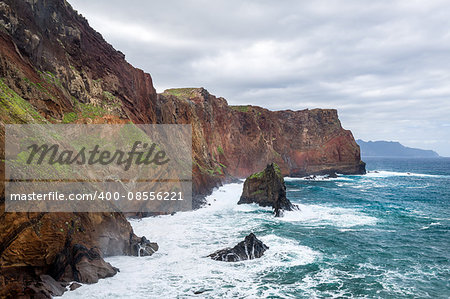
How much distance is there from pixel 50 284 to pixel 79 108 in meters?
22.0

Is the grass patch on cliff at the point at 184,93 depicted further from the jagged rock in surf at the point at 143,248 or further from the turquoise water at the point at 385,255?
the jagged rock in surf at the point at 143,248

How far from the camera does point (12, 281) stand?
13.8 meters

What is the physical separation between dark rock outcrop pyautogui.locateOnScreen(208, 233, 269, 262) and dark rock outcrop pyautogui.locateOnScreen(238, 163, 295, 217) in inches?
594

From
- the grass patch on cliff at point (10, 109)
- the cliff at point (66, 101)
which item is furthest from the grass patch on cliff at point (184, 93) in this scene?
the grass patch on cliff at point (10, 109)

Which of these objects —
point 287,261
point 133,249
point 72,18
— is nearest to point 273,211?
point 287,261

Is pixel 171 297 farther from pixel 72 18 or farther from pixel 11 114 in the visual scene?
pixel 72 18

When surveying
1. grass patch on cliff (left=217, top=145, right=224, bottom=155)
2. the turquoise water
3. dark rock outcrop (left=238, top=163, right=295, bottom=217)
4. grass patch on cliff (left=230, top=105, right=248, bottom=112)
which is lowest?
the turquoise water

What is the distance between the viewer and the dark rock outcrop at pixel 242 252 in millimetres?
21672

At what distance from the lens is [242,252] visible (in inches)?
876

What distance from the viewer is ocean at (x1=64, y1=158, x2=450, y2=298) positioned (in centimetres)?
1709

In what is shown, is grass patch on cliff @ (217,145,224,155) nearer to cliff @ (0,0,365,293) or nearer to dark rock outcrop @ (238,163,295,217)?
cliff @ (0,0,365,293)

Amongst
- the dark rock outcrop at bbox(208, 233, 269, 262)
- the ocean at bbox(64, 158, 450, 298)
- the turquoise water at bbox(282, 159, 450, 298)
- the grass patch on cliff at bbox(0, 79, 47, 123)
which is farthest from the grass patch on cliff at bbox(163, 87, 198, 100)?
the dark rock outcrop at bbox(208, 233, 269, 262)

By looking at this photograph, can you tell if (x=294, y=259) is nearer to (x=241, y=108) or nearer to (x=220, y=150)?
(x=220, y=150)

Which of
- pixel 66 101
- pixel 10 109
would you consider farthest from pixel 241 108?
pixel 10 109
